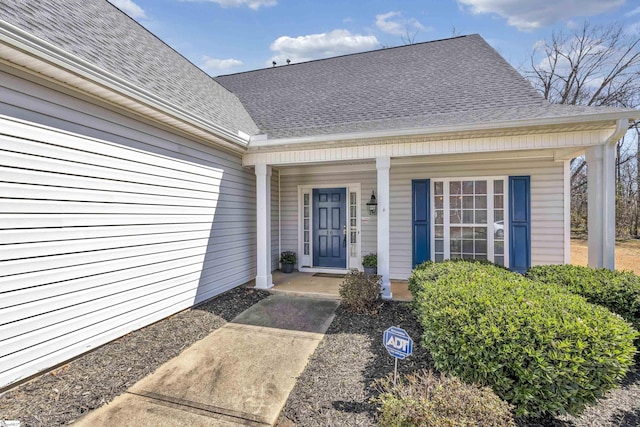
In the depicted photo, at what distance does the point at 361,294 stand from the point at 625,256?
38.5 ft

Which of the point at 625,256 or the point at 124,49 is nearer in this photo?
the point at 124,49

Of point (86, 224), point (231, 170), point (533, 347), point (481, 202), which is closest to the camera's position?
point (533, 347)

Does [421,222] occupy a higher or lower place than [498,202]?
lower

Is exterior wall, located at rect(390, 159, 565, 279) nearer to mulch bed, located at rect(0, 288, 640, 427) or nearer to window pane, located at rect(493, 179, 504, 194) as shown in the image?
window pane, located at rect(493, 179, 504, 194)

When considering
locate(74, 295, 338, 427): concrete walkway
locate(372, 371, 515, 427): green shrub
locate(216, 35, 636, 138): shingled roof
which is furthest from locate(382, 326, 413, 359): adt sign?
locate(216, 35, 636, 138): shingled roof

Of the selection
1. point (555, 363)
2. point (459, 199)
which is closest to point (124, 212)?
point (555, 363)

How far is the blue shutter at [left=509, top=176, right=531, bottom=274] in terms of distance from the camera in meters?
5.80

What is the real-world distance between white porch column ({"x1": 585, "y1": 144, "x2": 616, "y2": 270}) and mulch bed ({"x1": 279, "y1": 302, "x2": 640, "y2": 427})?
5.55 ft

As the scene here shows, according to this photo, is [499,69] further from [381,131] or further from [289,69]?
[289,69]

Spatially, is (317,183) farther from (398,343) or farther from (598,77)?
(598,77)

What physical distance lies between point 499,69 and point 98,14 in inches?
297

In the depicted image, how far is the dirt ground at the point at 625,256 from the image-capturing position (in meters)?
8.77

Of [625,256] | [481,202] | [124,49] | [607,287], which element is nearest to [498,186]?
[481,202]

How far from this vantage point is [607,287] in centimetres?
324
